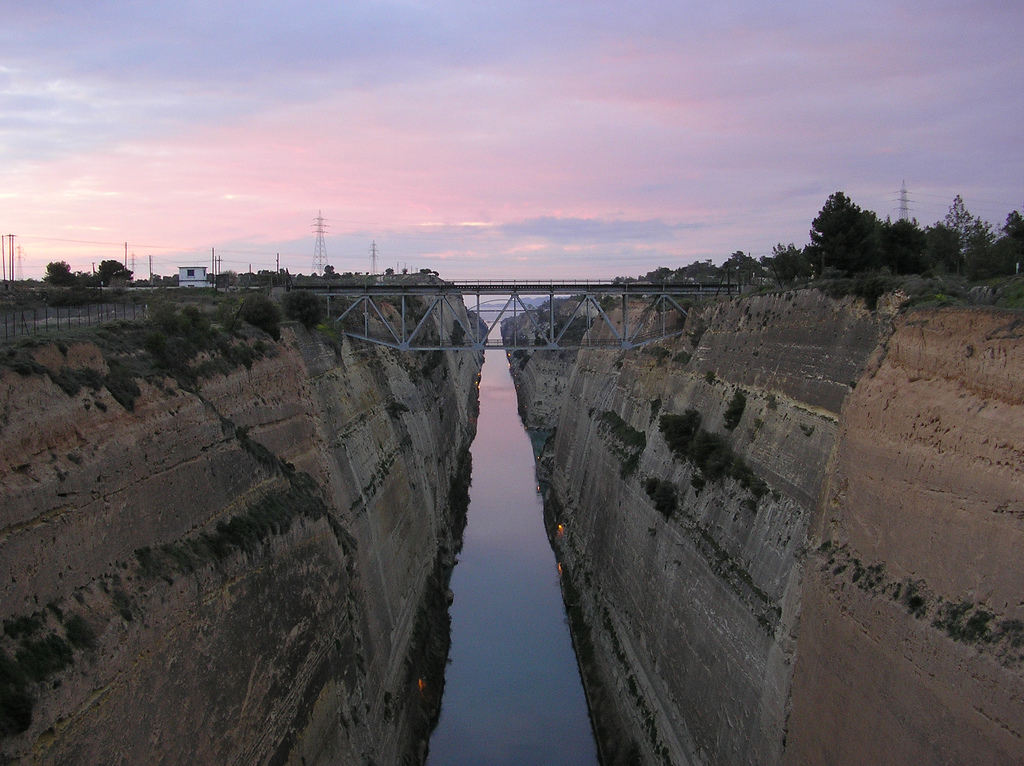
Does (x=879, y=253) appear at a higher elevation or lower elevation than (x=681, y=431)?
higher

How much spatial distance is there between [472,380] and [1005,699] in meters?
65.2

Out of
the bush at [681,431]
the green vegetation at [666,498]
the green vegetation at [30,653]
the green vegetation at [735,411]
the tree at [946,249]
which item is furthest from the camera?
the tree at [946,249]

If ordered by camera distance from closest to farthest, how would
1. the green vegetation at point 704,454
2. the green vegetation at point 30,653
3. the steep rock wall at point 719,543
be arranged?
the green vegetation at point 30,653 → the steep rock wall at point 719,543 → the green vegetation at point 704,454

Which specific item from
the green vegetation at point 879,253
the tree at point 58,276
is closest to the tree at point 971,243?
the green vegetation at point 879,253

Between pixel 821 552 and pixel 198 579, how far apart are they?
9.59 metres

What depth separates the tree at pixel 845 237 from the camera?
2159 cm

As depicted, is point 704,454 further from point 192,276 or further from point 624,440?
point 192,276

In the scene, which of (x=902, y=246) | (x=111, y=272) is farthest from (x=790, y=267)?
(x=111, y=272)

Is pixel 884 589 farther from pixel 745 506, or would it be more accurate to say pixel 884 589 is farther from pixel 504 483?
pixel 504 483

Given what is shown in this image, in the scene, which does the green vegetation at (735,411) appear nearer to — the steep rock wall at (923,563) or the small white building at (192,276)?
the steep rock wall at (923,563)

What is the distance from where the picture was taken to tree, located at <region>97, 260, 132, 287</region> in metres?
32.4

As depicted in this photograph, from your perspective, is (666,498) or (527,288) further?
(527,288)

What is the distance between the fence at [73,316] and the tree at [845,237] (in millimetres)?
17642

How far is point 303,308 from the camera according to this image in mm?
23656
